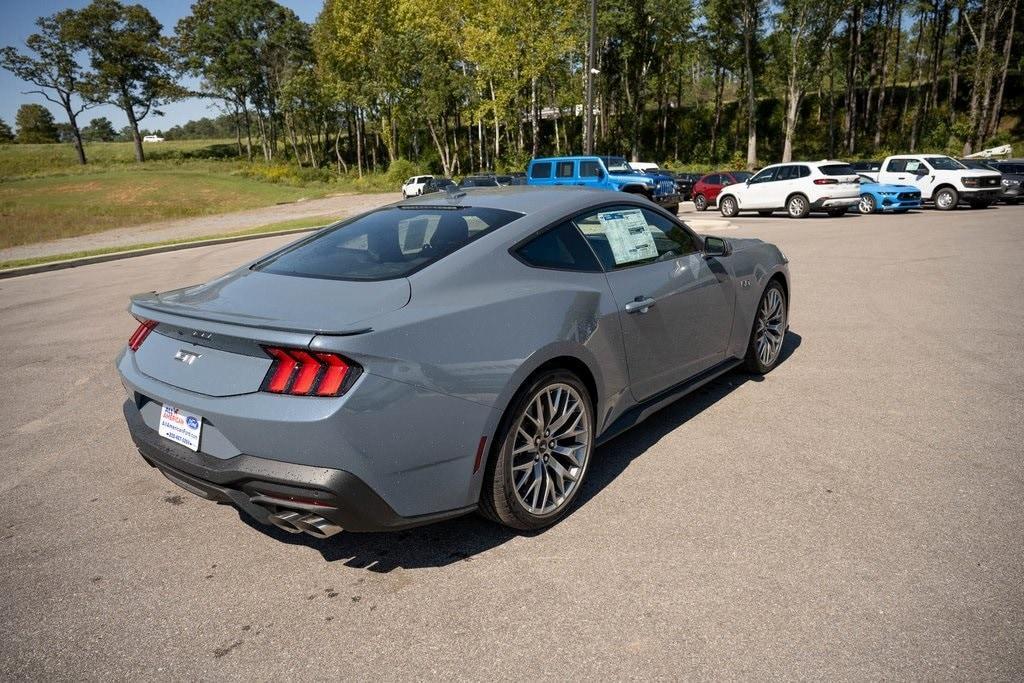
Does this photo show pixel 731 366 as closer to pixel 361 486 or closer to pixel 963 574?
pixel 963 574

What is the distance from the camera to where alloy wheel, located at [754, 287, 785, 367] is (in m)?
4.86

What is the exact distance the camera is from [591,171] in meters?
19.3

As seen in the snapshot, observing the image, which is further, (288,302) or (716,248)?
(716,248)

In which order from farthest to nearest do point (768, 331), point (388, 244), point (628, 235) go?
point (768, 331)
point (628, 235)
point (388, 244)

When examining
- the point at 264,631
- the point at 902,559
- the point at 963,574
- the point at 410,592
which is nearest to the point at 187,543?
the point at 264,631

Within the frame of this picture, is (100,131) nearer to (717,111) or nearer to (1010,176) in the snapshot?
(717,111)

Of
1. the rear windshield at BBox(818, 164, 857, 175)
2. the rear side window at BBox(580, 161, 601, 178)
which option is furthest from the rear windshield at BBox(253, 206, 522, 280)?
the rear windshield at BBox(818, 164, 857, 175)

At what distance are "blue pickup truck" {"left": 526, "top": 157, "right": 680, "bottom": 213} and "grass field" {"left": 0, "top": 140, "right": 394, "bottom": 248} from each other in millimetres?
Answer: 19020

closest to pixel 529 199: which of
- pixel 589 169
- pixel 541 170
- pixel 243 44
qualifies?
pixel 589 169

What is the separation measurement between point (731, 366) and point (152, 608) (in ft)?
12.0

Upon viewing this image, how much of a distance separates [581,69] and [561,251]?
155 ft

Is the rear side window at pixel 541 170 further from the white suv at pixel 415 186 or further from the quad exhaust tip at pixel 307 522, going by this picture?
the white suv at pixel 415 186

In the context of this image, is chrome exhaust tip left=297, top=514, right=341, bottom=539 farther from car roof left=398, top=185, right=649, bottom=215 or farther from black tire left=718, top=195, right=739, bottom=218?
black tire left=718, top=195, right=739, bottom=218

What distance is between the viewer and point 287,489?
229 centimetres
